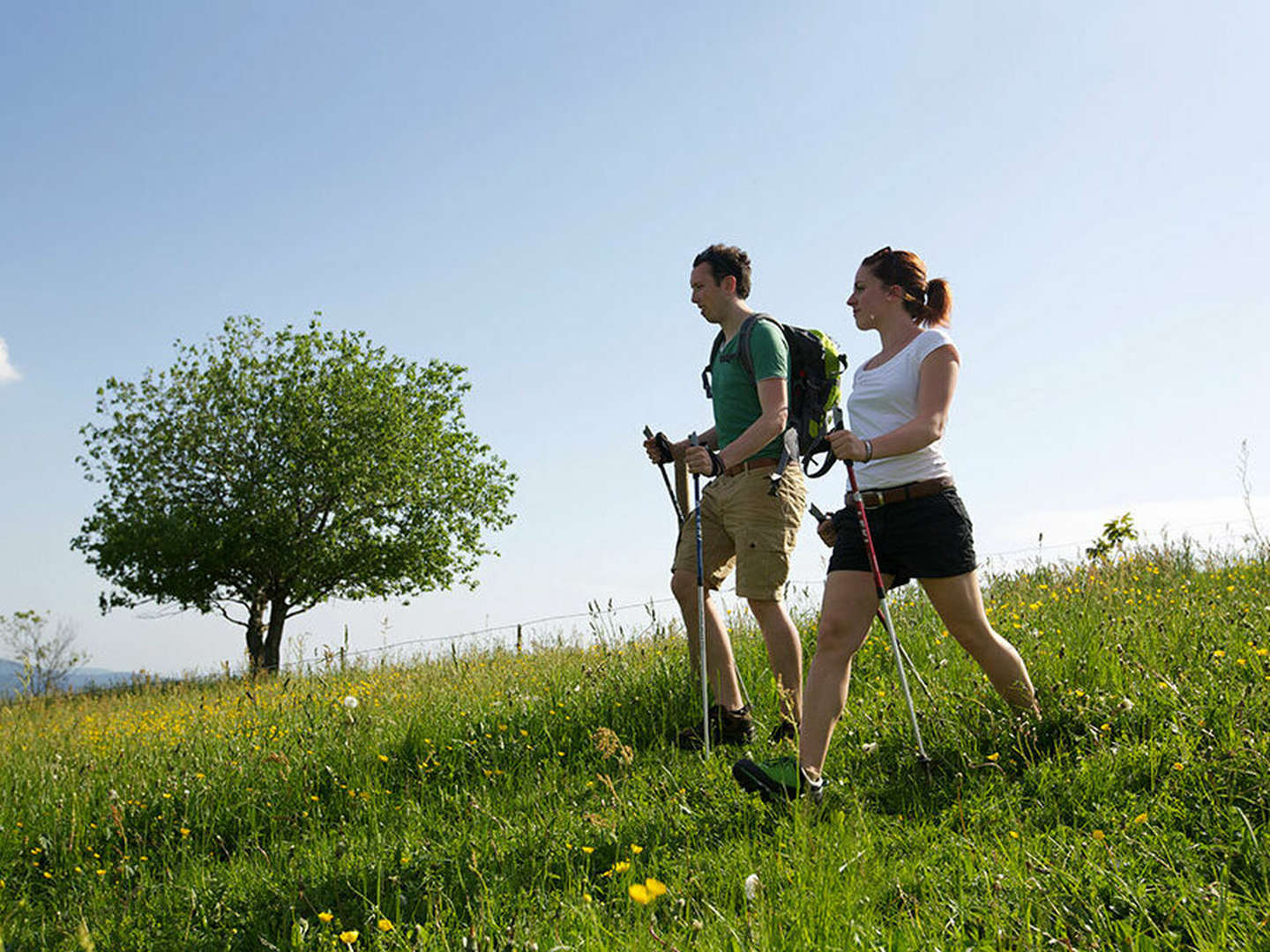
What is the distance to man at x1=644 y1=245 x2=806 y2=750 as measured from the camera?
477 cm

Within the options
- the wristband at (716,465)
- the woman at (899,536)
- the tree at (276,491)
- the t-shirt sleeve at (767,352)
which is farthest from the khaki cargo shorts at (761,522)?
the tree at (276,491)

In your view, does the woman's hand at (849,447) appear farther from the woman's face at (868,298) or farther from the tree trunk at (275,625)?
the tree trunk at (275,625)

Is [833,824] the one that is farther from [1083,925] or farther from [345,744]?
[345,744]

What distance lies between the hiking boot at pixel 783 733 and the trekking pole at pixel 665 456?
4.57 ft

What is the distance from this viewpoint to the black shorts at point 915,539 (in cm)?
399

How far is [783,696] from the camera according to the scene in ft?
14.7

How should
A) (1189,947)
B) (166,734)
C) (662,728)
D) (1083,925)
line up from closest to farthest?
(1189,947)
(1083,925)
(662,728)
(166,734)

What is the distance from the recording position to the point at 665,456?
575cm

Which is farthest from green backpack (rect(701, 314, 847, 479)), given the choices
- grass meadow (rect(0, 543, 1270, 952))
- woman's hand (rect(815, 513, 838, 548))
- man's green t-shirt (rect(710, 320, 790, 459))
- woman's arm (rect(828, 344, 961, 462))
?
grass meadow (rect(0, 543, 1270, 952))

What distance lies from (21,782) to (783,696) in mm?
5219

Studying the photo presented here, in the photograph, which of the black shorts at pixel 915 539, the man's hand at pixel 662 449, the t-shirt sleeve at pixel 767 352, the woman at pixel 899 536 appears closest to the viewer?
the woman at pixel 899 536

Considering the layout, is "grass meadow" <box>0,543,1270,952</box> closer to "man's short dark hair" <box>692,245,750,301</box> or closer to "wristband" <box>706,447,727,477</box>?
"wristband" <box>706,447,727,477</box>

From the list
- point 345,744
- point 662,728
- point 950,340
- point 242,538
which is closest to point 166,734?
point 345,744

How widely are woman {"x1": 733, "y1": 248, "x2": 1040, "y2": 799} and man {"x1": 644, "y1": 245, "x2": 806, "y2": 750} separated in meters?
0.60
